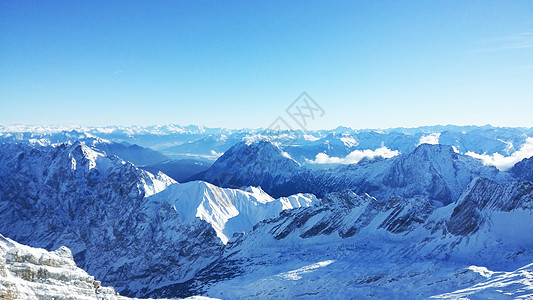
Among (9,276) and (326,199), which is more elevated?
(9,276)

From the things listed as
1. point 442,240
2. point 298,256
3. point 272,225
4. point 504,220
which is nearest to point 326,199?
point 272,225

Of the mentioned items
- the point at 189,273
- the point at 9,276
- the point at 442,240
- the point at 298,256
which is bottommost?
the point at 189,273

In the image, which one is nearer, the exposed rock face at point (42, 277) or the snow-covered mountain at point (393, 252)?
the exposed rock face at point (42, 277)

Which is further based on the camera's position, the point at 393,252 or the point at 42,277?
the point at 393,252

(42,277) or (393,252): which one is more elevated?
(42,277)

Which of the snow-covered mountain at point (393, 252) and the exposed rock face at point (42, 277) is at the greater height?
the exposed rock face at point (42, 277)

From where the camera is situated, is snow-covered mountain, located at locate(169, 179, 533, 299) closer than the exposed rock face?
No

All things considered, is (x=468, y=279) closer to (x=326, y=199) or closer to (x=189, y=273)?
(x=326, y=199)

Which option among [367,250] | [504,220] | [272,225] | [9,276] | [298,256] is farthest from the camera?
[272,225]
